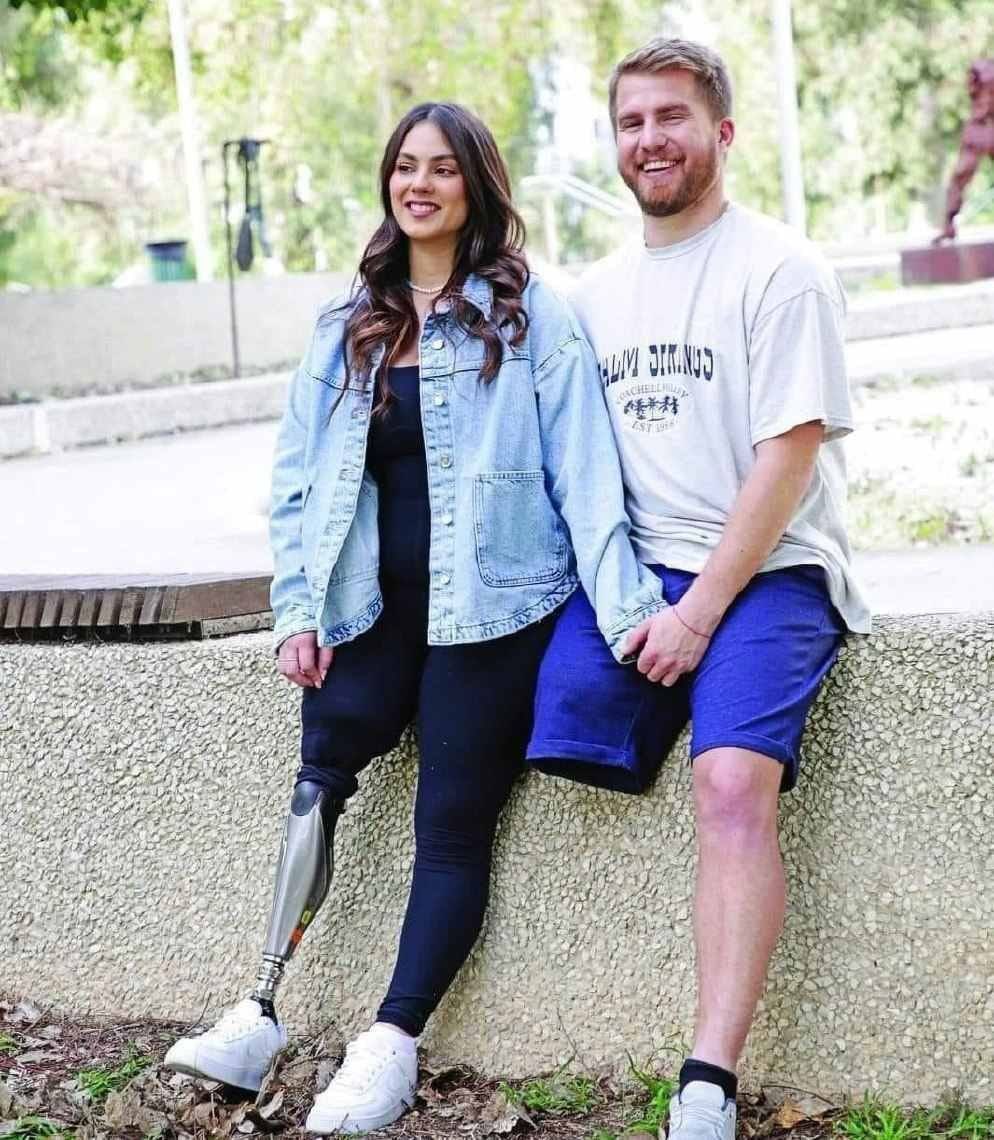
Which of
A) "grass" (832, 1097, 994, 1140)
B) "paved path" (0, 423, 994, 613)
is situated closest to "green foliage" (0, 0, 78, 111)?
"paved path" (0, 423, 994, 613)

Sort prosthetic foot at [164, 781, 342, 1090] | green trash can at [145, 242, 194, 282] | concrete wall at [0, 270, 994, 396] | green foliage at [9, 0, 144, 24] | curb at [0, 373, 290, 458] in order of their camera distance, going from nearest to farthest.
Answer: prosthetic foot at [164, 781, 342, 1090] → green foliage at [9, 0, 144, 24] → curb at [0, 373, 290, 458] → concrete wall at [0, 270, 994, 396] → green trash can at [145, 242, 194, 282]

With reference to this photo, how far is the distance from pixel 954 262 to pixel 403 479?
536 inches

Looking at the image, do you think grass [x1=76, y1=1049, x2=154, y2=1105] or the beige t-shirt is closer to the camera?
the beige t-shirt

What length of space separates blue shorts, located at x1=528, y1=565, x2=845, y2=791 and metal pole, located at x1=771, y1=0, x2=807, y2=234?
39.5 feet

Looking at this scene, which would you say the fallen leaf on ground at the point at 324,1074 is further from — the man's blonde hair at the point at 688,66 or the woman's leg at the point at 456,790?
the man's blonde hair at the point at 688,66

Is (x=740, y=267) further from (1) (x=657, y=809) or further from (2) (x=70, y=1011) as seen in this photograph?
(2) (x=70, y=1011)

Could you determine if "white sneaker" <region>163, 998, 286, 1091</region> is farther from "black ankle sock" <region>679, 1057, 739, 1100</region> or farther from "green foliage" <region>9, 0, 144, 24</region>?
"green foliage" <region>9, 0, 144, 24</region>

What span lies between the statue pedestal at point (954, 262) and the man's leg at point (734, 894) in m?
13.9

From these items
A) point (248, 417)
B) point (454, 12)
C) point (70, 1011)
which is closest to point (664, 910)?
point (70, 1011)

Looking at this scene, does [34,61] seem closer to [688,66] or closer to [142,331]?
[142,331]

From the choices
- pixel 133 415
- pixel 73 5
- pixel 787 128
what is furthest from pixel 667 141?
pixel 787 128

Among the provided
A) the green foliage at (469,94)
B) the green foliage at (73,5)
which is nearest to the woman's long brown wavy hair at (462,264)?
the green foliage at (73,5)

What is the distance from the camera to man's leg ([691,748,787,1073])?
2.53 m

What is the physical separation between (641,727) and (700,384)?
542mm
